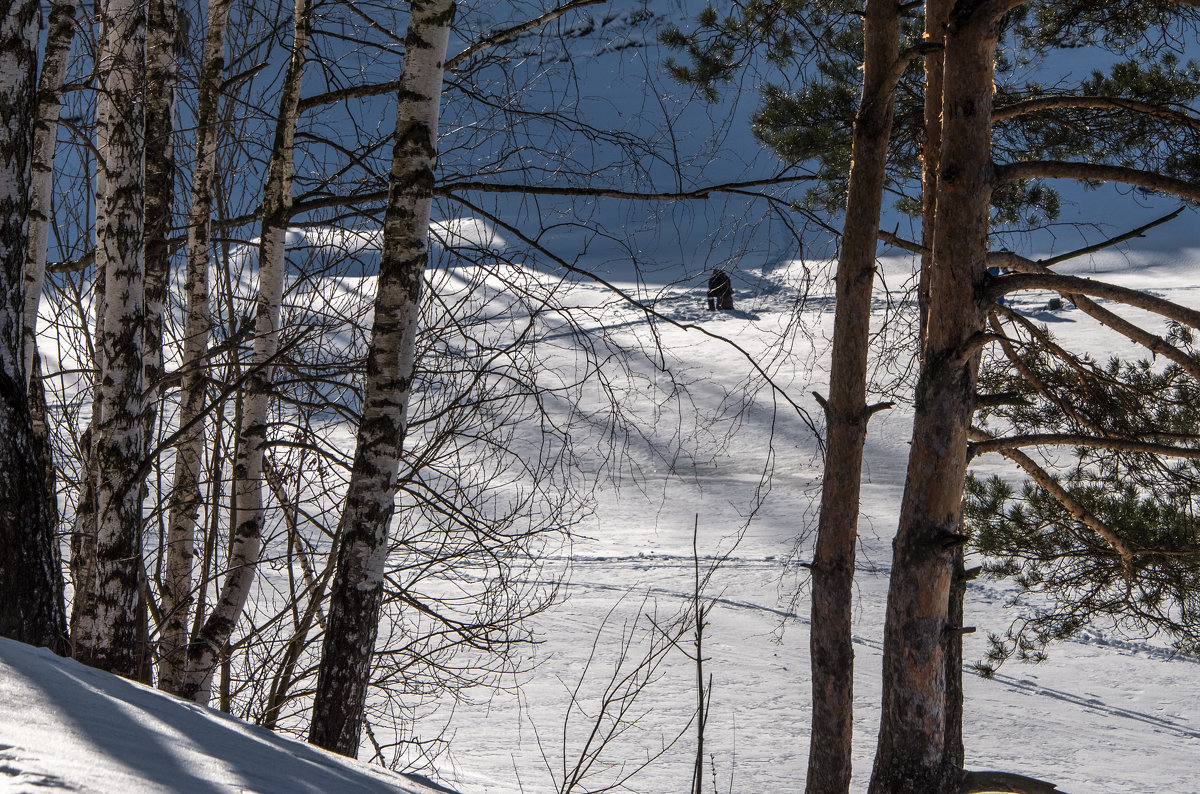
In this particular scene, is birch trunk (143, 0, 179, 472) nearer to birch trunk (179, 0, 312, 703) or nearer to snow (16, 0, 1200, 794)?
birch trunk (179, 0, 312, 703)

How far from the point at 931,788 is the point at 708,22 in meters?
3.82

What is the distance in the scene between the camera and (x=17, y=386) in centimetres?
247

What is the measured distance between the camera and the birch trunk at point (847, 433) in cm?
451

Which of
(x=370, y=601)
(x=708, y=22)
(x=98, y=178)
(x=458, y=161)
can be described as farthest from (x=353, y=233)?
(x=708, y=22)

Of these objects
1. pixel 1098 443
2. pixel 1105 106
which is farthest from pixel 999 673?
pixel 1105 106

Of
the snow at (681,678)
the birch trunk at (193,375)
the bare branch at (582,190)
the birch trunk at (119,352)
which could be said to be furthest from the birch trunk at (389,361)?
the birch trunk at (193,375)

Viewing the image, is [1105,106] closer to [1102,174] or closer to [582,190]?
[1102,174]

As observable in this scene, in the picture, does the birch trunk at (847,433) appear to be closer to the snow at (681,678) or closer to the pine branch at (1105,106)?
the snow at (681,678)

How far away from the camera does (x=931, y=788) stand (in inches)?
148

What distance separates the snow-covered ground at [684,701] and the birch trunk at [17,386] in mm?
571

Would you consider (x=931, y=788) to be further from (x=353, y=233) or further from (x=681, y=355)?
(x=681, y=355)

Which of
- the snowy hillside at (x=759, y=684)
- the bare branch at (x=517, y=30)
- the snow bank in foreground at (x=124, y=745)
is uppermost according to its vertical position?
the bare branch at (x=517, y=30)

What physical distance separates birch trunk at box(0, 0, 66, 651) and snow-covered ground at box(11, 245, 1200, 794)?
571 millimetres

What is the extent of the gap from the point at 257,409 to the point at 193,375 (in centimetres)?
31
